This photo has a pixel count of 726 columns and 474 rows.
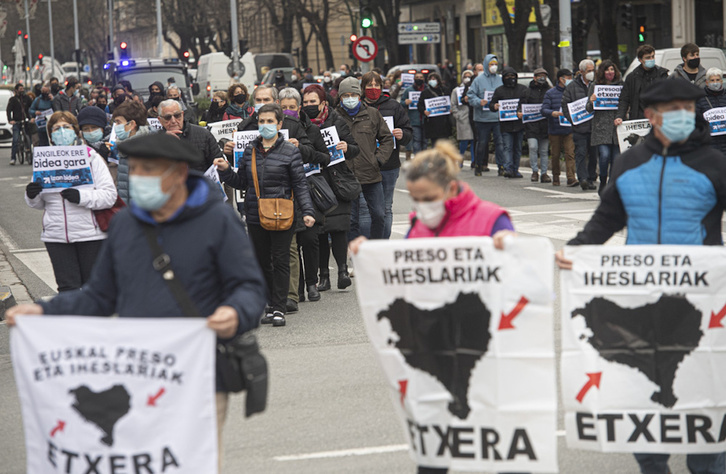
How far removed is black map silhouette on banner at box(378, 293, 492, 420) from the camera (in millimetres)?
4469

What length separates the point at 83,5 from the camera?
8831cm

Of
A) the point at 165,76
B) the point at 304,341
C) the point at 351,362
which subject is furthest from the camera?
the point at 165,76

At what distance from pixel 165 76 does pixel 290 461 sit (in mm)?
29136

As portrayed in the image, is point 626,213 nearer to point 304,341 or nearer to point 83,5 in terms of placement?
point 304,341

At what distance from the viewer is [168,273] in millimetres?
4152

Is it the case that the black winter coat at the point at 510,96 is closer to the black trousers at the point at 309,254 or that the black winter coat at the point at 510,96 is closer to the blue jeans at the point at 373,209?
the blue jeans at the point at 373,209

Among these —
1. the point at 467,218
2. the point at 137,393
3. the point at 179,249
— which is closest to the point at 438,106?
the point at 467,218

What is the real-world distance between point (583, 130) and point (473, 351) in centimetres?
1351

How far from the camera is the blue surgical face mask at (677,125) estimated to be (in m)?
4.89

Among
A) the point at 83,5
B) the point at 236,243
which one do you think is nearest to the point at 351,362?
the point at 236,243

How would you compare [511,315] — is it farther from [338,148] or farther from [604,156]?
[604,156]

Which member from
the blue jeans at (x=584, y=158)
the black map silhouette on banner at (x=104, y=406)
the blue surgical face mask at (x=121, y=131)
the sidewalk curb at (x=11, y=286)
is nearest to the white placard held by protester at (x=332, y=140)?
the blue surgical face mask at (x=121, y=131)

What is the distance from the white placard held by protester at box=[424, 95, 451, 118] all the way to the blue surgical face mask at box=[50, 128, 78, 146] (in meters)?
14.0

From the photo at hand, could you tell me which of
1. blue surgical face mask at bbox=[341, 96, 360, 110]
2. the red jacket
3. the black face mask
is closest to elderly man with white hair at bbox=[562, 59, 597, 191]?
Answer: blue surgical face mask at bbox=[341, 96, 360, 110]
